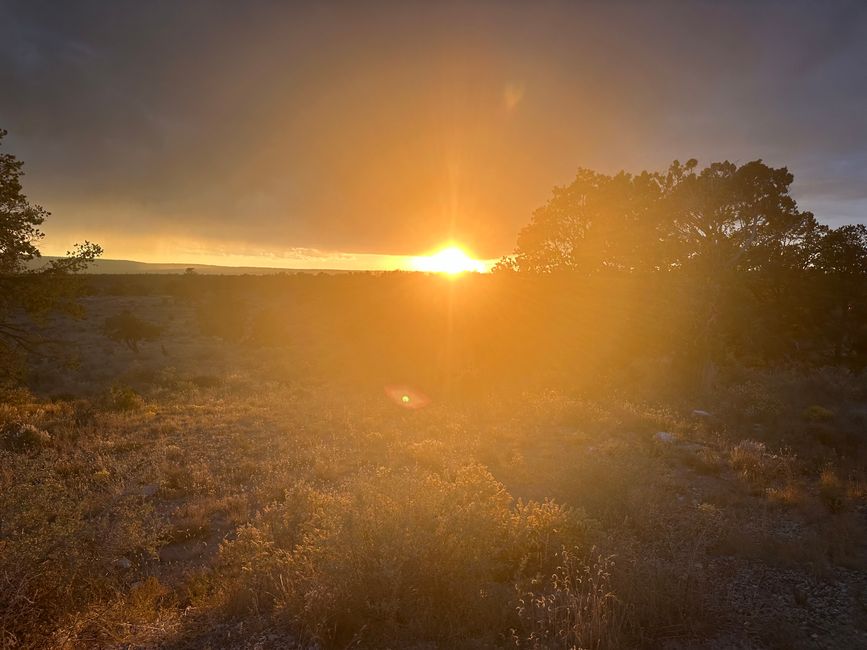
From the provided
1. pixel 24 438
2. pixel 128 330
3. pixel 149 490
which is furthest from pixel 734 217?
pixel 128 330

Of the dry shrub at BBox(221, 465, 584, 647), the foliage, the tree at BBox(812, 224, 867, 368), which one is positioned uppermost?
the tree at BBox(812, 224, 867, 368)

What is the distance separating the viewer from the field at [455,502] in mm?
4836

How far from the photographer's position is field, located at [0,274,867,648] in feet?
15.9

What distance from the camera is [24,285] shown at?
15156 mm

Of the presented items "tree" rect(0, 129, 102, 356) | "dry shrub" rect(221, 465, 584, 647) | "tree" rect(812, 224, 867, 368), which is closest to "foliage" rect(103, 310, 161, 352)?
"tree" rect(0, 129, 102, 356)

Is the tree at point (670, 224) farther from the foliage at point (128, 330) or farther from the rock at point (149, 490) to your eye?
the foliage at point (128, 330)

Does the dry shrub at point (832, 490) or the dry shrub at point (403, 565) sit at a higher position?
the dry shrub at point (403, 565)

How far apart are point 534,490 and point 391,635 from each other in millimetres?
5333

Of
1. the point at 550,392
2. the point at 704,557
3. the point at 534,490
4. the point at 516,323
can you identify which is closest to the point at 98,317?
the point at 516,323

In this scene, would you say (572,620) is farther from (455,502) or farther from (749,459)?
(749,459)

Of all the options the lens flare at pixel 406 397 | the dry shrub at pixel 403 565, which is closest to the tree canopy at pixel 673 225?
the lens flare at pixel 406 397

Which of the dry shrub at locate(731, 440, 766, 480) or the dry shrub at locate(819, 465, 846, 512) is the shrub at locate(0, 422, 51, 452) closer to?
the dry shrub at locate(731, 440, 766, 480)

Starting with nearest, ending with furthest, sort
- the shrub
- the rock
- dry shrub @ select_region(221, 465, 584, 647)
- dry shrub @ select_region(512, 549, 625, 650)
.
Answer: dry shrub @ select_region(512, 549, 625, 650)
dry shrub @ select_region(221, 465, 584, 647)
the rock
the shrub

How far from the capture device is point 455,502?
6.54m
